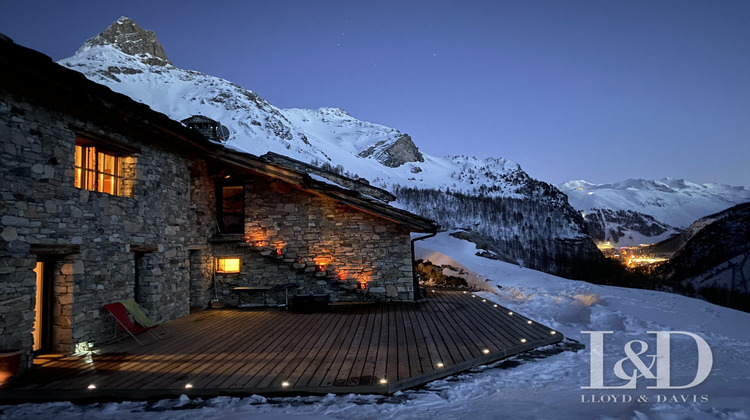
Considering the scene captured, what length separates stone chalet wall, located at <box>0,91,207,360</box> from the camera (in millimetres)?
5430

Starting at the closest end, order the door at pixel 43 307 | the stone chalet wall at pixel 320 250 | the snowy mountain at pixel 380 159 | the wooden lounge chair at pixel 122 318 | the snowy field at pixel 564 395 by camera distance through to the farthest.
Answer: the snowy field at pixel 564 395 < the door at pixel 43 307 < the wooden lounge chair at pixel 122 318 < the stone chalet wall at pixel 320 250 < the snowy mountain at pixel 380 159

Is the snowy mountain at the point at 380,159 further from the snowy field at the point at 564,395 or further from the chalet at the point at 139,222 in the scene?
the chalet at the point at 139,222

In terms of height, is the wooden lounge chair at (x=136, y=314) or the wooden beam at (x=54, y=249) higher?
the wooden beam at (x=54, y=249)

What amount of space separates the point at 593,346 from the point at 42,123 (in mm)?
10010

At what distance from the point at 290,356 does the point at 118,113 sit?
17.1ft

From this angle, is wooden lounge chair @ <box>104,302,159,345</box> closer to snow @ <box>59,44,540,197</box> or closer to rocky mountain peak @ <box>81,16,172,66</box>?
snow @ <box>59,44,540,197</box>

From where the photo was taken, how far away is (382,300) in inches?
458

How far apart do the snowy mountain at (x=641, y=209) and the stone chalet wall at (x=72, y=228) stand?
114035mm

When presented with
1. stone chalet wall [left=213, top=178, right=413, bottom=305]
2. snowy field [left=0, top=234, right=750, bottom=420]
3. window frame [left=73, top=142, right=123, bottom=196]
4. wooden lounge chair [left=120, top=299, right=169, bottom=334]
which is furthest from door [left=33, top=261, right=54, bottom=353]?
stone chalet wall [left=213, top=178, right=413, bottom=305]

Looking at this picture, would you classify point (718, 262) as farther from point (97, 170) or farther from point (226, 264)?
point (97, 170)

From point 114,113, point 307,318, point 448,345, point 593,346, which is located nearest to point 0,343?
point 114,113

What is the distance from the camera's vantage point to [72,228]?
21.0 ft

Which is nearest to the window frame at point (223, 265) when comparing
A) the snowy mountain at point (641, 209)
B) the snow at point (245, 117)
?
the snow at point (245, 117)

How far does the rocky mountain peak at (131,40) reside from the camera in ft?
411
